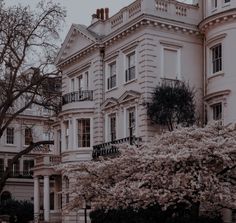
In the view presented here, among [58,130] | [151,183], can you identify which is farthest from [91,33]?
[151,183]

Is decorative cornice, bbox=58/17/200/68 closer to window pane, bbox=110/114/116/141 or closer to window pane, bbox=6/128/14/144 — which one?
window pane, bbox=110/114/116/141

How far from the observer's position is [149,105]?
121 ft

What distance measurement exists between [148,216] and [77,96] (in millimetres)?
14905

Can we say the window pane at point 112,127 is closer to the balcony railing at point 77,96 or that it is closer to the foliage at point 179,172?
the balcony railing at point 77,96

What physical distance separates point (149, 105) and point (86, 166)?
10587mm

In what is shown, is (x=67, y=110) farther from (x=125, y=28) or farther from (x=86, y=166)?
(x=86, y=166)

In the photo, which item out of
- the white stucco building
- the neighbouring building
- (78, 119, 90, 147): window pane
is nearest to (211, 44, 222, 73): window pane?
the white stucco building

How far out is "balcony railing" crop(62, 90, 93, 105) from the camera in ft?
147

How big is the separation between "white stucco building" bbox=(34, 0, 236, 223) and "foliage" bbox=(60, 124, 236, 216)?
11.1 metres

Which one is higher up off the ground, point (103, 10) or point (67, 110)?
point (103, 10)

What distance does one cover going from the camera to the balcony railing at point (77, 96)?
147 ft

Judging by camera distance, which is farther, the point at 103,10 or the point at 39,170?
the point at 39,170

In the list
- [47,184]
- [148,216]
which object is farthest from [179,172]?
[47,184]

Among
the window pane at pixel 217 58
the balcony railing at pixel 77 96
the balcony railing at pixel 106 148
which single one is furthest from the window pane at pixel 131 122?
the window pane at pixel 217 58
